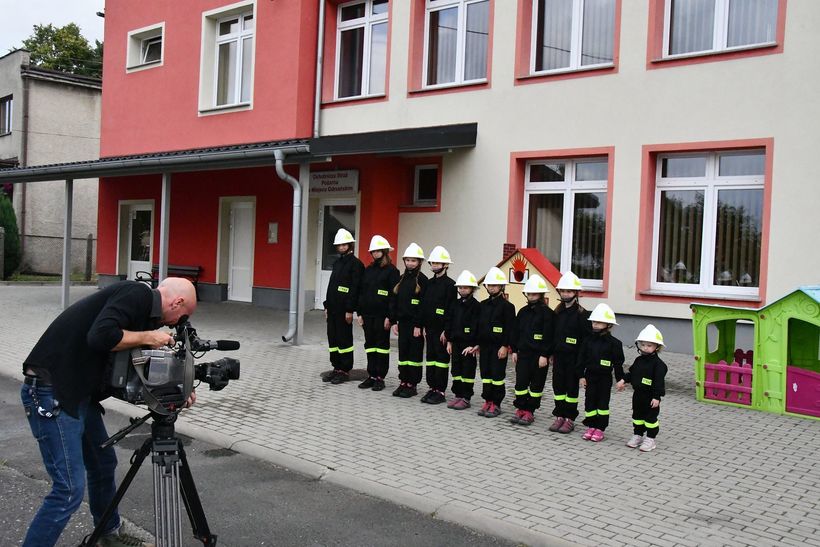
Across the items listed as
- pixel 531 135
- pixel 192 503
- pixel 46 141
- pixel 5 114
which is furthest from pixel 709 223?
pixel 5 114

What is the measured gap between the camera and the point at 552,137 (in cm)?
1262

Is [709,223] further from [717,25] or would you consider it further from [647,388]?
[647,388]

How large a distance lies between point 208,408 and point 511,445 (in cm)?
326

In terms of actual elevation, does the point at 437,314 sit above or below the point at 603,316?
below

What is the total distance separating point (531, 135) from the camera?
42.1ft

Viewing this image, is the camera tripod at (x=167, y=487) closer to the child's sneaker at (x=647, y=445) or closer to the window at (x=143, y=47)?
the child's sneaker at (x=647, y=445)

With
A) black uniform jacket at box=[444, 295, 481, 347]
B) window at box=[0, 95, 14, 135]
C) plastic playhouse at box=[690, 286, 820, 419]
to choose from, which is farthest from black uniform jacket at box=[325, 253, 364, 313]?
window at box=[0, 95, 14, 135]

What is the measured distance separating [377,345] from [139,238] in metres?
14.3

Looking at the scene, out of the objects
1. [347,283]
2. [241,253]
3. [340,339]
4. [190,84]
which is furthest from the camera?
[241,253]

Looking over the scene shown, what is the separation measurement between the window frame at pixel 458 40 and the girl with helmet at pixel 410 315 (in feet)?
19.6

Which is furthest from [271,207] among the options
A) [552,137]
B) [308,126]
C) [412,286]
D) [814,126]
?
[814,126]

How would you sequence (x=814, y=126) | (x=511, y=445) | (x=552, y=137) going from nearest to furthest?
1. (x=511, y=445)
2. (x=814, y=126)
3. (x=552, y=137)

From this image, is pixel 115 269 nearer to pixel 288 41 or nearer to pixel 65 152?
pixel 288 41

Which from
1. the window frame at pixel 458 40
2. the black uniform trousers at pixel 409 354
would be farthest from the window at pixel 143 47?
the black uniform trousers at pixel 409 354
